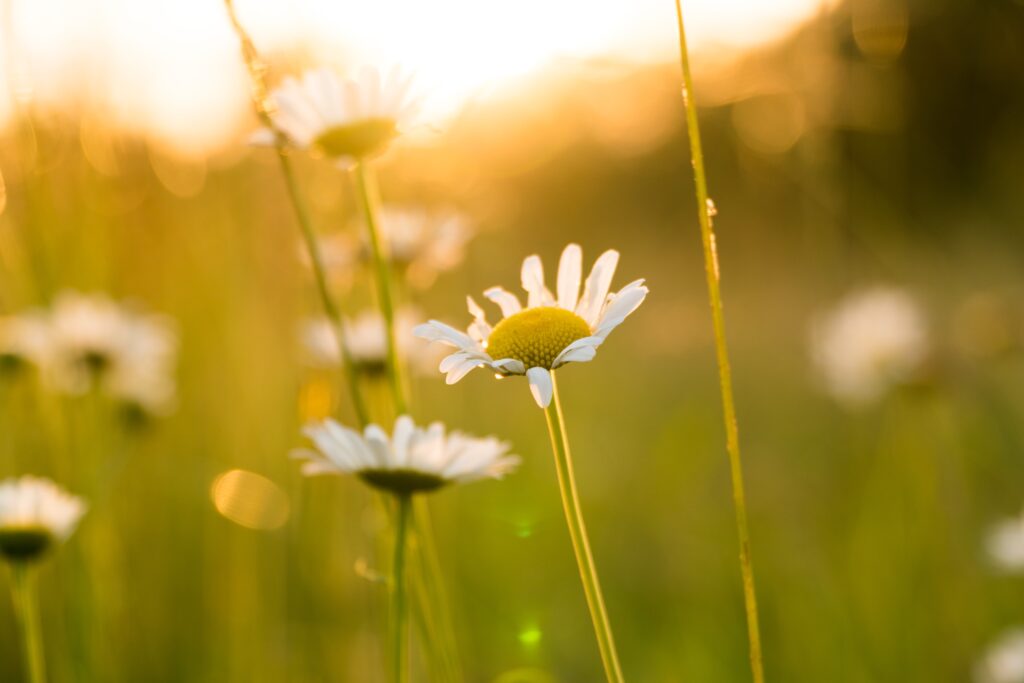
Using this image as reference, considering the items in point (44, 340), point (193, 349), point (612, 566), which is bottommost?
point (612, 566)

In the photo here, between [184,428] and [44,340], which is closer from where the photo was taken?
[44,340]

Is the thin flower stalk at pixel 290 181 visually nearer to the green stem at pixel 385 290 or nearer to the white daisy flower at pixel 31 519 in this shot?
the green stem at pixel 385 290

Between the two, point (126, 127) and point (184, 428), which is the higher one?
point (126, 127)

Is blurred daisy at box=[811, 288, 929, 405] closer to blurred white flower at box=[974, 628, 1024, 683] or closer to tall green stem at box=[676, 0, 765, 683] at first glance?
blurred white flower at box=[974, 628, 1024, 683]

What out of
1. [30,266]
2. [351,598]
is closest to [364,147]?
[30,266]

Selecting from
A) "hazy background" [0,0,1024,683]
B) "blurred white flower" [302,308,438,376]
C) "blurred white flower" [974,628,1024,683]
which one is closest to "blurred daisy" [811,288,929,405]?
"hazy background" [0,0,1024,683]

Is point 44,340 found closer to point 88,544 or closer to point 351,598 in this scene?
Result: point 88,544

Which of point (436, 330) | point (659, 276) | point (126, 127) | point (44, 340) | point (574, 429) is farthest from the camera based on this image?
point (659, 276)

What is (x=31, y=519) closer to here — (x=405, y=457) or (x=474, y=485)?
(x=405, y=457)
